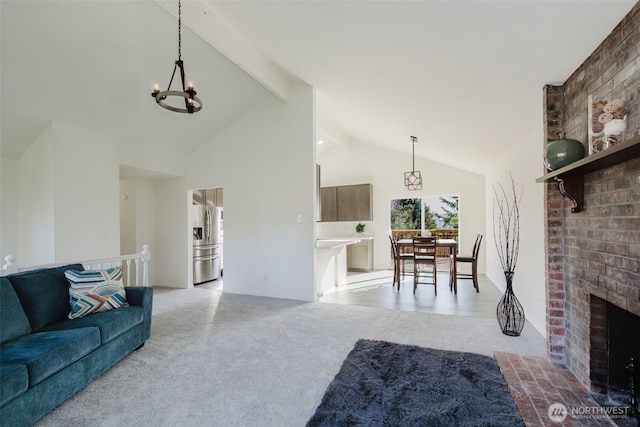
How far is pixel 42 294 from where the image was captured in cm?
250

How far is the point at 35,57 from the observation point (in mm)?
3037

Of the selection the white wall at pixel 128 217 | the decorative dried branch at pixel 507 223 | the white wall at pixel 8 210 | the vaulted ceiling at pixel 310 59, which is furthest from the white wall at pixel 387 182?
the white wall at pixel 8 210

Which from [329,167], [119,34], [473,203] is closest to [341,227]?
[329,167]

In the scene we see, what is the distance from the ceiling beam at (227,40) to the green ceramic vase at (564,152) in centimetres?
350

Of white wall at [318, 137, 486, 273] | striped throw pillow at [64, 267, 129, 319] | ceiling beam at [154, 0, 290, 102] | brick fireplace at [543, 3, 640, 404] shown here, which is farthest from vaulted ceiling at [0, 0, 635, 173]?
striped throw pillow at [64, 267, 129, 319]

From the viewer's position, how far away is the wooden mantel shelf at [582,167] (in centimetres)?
142

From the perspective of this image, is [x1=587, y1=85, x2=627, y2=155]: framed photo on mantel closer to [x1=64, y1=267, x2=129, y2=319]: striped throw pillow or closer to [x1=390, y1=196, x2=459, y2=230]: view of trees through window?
[x1=64, y1=267, x2=129, y2=319]: striped throw pillow

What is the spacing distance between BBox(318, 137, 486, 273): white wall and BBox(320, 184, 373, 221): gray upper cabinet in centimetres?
25

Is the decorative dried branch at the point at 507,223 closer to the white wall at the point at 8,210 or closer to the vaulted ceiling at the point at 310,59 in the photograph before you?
the vaulted ceiling at the point at 310,59

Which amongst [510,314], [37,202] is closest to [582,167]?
[510,314]

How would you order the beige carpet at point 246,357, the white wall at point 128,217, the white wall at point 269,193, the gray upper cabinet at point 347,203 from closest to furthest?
the beige carpet at point 246,357 < the white wall at point 269,193 < the white wall at point 128,217 < the gray upper cabinet at point 347,203

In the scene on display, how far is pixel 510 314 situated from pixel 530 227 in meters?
1.06

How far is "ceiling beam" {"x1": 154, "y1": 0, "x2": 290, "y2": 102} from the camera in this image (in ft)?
9.99

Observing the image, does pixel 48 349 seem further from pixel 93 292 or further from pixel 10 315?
pixel 93 292
